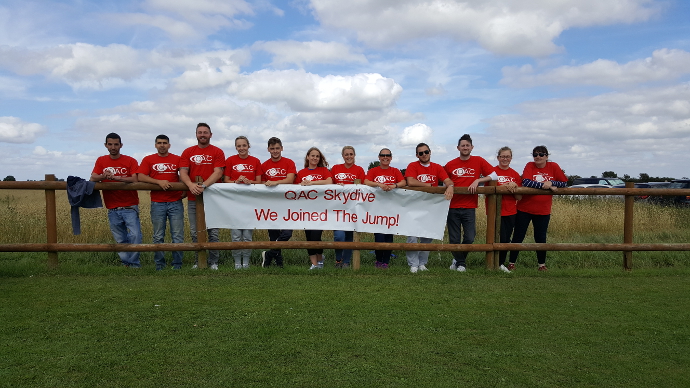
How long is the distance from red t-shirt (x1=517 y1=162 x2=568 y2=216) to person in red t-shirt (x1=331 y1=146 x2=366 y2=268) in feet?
8.50

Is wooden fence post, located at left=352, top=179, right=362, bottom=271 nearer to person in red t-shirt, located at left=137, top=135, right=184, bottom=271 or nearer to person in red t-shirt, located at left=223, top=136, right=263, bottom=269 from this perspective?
person in red t-shirt, located at left=223, top=136, right=263, bottom=269

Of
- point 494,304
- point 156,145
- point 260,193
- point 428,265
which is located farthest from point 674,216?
point 156,145

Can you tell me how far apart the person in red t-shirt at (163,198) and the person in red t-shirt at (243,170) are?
794mm

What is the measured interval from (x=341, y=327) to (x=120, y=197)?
4671 millimetres

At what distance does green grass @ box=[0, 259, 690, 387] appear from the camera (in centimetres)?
371

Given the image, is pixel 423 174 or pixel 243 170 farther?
pixel 243 170

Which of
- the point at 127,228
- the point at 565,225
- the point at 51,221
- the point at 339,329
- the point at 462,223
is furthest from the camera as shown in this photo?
the point at 565,225

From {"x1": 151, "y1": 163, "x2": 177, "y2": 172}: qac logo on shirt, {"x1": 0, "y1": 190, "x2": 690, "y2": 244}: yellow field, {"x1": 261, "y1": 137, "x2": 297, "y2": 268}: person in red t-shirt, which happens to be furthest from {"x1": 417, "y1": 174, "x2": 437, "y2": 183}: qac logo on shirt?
{"x1": 0, "y1": 190, "x2": 690, "y2": 244}: yellow field

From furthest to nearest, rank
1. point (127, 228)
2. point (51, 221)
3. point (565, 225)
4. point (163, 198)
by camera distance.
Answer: point (565, 225) < point (127, 228) < point (163, 198) < point (51, 221)

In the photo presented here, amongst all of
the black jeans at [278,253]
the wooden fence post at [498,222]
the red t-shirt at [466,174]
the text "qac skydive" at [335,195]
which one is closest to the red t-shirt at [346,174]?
the text "qac skydive" at [335,195]

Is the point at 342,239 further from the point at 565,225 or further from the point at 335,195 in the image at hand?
the point at 565,225

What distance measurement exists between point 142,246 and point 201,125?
206cm

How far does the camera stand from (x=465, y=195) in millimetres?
7918

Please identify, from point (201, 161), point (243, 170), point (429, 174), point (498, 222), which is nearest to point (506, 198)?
point (498, 222)
